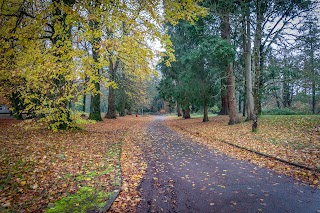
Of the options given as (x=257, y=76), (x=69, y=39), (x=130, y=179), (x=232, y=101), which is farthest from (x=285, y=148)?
(x=69, y=39)

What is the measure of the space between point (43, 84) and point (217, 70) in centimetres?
1308

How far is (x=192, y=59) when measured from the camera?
1495cm

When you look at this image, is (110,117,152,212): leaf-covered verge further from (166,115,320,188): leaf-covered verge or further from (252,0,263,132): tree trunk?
(252,0,263,132): tree trunk

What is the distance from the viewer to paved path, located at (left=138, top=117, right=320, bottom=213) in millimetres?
3666

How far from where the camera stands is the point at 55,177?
5.00 m

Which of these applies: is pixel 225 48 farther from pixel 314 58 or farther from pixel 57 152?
pixel 57 152

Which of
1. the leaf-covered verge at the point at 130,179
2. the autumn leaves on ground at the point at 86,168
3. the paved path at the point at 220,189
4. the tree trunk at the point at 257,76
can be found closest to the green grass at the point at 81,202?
the autumn leaves on ground at the point at 86,168

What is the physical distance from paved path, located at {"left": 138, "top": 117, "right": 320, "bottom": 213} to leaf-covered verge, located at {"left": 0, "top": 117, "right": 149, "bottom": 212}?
3.41ft

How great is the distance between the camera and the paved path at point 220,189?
367cm

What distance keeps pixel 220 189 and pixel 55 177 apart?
3.97 m

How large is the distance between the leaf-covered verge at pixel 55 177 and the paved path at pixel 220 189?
1041mm

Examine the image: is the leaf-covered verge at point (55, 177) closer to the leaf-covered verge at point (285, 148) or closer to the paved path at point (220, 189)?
the paved path at point (220, 189)

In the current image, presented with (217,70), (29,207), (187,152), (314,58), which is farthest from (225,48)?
(29,207)

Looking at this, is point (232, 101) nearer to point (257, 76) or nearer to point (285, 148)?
point (257, 76)
